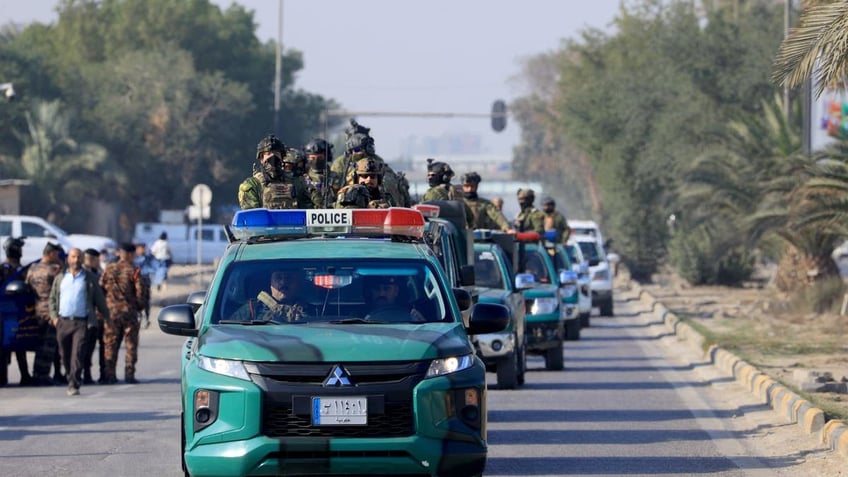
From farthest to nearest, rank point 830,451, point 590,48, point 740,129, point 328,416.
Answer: point 590,48
point 740,129
point 830,451
point 328,416

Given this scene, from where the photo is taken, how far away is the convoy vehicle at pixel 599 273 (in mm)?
33469

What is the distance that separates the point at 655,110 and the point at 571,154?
4444 cm

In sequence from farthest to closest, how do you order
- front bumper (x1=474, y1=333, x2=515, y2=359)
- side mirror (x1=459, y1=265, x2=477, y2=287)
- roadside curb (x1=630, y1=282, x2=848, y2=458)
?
1. front bumper (x1=474, y1=333, x2=515, y2=359)
2. side mirror (x1=459, y1=265, x2=477, y2=287)
3. roadside curb (x1=630, y1=282, x2=848, y2=458)

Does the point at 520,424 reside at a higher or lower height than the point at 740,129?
lower

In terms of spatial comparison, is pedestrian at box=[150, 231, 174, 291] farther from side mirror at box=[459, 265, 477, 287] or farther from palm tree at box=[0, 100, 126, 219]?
side mirror at box=[459, 265, 477, 287]

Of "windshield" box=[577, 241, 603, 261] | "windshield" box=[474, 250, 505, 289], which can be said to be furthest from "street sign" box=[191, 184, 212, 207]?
"windshield" box=[474, 250, 505, 289]

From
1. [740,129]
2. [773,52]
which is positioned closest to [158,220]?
[773,52]

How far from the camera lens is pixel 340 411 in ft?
27.8

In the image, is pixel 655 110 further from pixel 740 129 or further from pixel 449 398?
pixel 449 398

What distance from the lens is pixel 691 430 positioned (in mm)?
14289

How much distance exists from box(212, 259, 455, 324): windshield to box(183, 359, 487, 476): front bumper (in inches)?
34.1

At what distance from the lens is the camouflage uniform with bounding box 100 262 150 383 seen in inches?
762

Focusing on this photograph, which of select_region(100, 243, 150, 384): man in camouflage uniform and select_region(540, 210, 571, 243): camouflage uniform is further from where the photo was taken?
select_region(540, 210, 571, 243): camouflage uniform

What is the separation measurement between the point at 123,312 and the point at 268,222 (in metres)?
9.89
